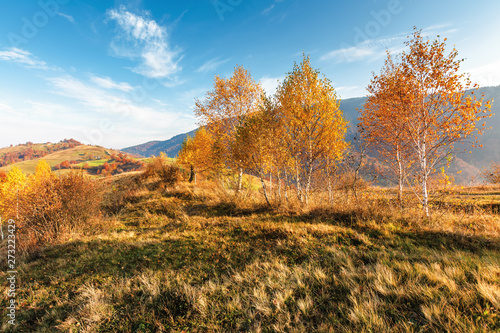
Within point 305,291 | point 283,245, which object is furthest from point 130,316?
point 283,245

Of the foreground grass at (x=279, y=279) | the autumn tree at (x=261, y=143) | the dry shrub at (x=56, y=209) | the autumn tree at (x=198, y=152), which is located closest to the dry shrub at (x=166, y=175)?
the autumn tree at (x=198, y=152)

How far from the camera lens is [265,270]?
4.88m

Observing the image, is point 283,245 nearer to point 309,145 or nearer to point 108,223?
point 309,145

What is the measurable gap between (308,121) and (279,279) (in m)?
9.91

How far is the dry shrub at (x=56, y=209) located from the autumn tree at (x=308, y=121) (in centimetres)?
1238

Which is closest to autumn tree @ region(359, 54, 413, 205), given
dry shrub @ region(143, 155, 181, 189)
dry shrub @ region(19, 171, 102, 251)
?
dry shrub @ region(19, 171, 102, 251)

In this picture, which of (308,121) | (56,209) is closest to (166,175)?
(56,209)

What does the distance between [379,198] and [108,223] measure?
1566 cm

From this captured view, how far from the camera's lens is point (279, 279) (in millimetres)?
4398

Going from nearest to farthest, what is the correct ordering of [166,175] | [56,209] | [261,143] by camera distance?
[56,209] < [261,143] < [166,175]

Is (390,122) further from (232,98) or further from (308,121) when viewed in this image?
(232,98)

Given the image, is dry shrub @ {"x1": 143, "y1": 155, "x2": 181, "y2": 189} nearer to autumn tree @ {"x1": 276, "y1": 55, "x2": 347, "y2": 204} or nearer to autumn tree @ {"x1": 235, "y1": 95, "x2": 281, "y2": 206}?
autumn tree @ {"x1": 235, "y1": 95, "x2": 281, "y2": 206}

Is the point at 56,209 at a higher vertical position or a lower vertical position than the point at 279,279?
higher

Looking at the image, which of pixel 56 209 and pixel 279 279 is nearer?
pixel 279 279
